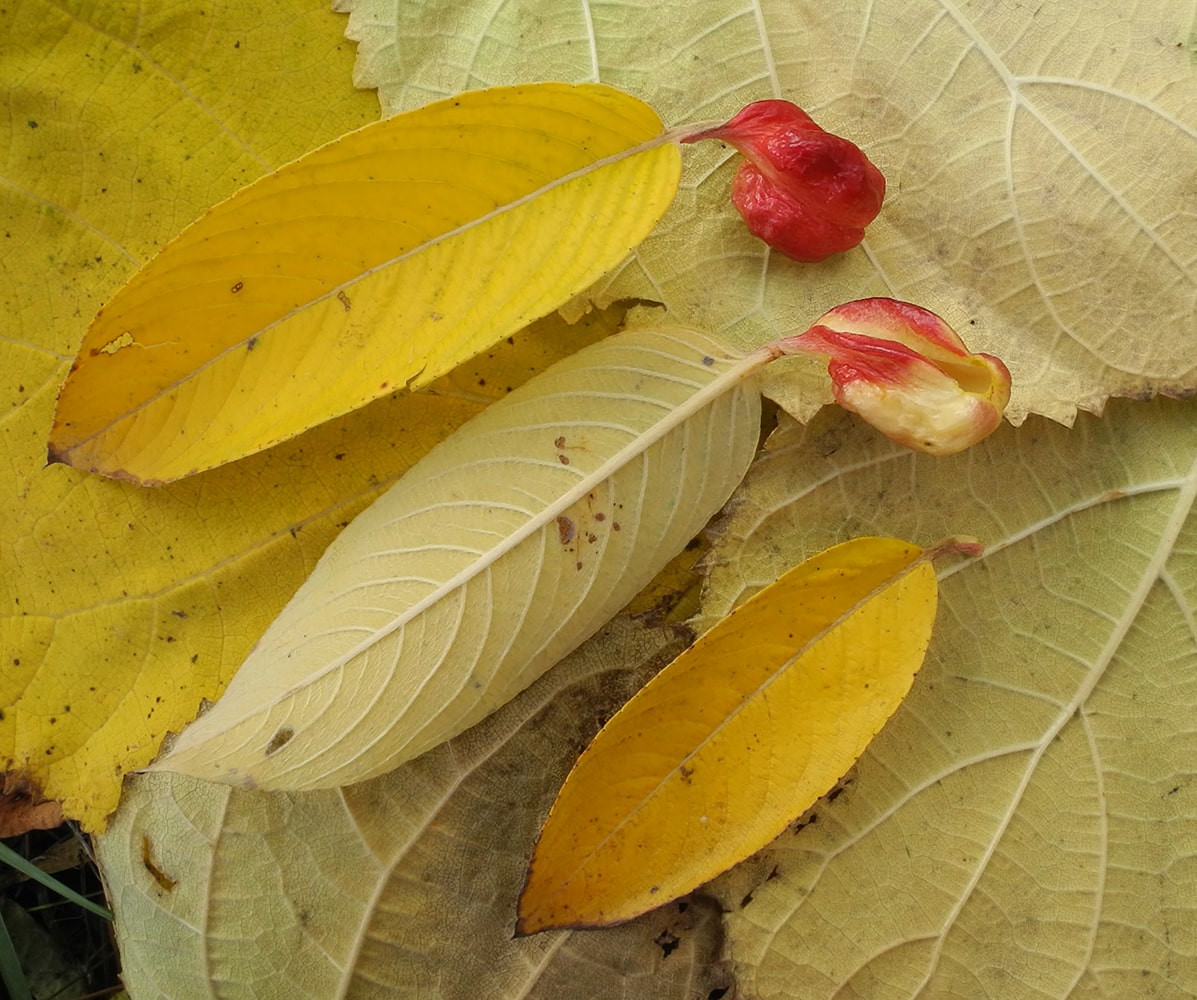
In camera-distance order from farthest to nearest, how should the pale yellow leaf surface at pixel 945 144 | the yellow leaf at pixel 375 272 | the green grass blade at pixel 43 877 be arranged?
the green grass blade at pixel 43 877
the pale yellow leaf surface at pixel 945 144
the yellow leaf at pixel 375 272

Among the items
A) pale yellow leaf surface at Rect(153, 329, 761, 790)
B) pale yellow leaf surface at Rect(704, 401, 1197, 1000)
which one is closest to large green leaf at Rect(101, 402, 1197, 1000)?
pale yellow leaf surface at Rect(704, 401, 1197, 1000)

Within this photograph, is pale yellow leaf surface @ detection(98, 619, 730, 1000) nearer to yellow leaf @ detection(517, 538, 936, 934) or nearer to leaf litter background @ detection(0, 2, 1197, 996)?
leaf litter background @ detection(0, 2, 1197, 996)

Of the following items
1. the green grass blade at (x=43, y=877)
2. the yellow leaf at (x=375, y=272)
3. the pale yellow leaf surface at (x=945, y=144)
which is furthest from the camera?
the green grass blade at (x=43, y=877)

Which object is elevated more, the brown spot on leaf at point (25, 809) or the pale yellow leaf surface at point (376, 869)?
the brown spot on leaf at point (25, 809)

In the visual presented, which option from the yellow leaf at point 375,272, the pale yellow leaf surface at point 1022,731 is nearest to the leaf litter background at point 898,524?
the pale yellow leaf surface at point 1022,731

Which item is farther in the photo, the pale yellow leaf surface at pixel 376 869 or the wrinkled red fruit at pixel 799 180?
the pale yellow leaf surface at pixel 376 869

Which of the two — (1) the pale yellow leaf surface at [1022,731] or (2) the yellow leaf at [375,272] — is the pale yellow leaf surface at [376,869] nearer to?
(1) the pale yellow leaf surface at [1022,731]

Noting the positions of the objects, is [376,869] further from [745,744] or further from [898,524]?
[898,524]
